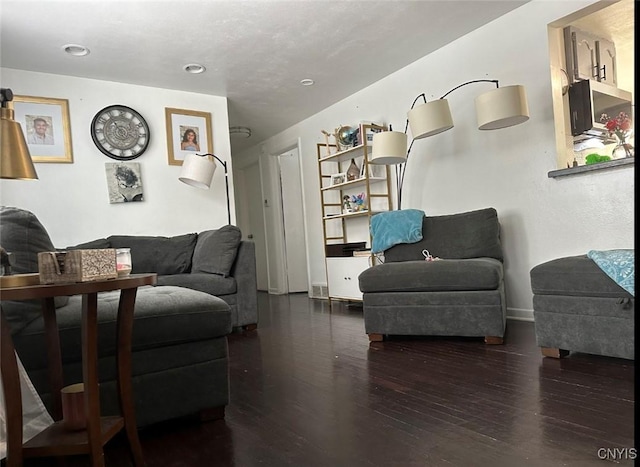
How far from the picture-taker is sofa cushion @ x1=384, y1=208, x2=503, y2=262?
303 cm

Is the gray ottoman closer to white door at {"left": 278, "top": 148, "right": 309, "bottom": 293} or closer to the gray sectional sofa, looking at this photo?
the gray sectional sofa

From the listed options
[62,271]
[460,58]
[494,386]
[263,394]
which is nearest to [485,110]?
[460,58]

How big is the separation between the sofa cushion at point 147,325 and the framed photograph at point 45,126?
9.20 ft

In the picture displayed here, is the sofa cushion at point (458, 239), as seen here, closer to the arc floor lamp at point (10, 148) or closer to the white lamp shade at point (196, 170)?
the white lamp shade at point (196, 170)

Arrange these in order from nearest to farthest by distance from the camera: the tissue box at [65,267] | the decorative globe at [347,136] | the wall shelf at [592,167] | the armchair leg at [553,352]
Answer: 1. the tissue box at [65,267]
2. the armchair leg at [553,352]
3. the wall shelf at [592,167]
4. the decorative globe at [347,136]

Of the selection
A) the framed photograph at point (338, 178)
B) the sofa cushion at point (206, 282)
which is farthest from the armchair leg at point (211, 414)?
the framed photograph at point (338, 178)

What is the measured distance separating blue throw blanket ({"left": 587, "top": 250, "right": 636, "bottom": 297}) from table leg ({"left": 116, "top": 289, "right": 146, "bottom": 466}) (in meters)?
1.97

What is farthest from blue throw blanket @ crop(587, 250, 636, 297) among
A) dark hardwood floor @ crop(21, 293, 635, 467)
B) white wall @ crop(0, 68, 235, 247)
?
white wall @ crop(0, 68, 235, 247)

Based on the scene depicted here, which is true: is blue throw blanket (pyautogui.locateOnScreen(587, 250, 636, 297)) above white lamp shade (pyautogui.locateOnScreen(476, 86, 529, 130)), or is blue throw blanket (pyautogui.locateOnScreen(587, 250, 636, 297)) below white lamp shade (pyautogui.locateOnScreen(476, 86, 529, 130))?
below

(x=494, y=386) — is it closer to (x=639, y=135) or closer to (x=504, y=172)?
(x=639, y=135)

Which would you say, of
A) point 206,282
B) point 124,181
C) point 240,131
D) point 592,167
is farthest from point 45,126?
point 592,167

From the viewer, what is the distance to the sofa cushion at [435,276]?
253 centimetres

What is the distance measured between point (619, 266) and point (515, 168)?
1.55 meters

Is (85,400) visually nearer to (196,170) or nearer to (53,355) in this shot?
(53,355)
